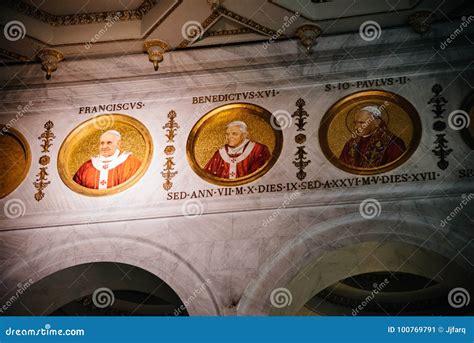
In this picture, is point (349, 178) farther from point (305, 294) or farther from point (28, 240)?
point (28, 240)

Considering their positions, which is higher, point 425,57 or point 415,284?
point 425,57

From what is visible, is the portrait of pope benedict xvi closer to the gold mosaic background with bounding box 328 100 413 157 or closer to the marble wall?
the marble wall

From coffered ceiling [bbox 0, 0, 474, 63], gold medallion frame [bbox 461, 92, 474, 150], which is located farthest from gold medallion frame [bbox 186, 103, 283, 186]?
gold medallion frame [bbox 461, 92, 474, 150]

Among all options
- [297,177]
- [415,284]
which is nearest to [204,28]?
[297,177]

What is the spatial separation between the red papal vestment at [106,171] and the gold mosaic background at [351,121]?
2874 mm

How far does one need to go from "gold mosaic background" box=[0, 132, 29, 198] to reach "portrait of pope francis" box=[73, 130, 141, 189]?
0.90 m

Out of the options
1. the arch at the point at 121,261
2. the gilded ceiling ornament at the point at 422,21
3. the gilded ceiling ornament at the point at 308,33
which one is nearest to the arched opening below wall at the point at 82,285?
the arch at the point at 121,261

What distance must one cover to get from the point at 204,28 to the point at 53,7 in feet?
7.59

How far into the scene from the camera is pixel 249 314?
10.7 metres

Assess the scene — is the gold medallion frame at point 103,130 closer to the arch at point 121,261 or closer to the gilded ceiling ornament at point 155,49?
the arch at point 121,261

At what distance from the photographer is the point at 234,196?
11477 mm

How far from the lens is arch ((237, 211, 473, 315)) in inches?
420

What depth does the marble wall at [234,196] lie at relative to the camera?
1089 centimetres

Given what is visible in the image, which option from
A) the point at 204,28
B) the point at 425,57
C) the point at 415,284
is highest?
the point at 204,28
